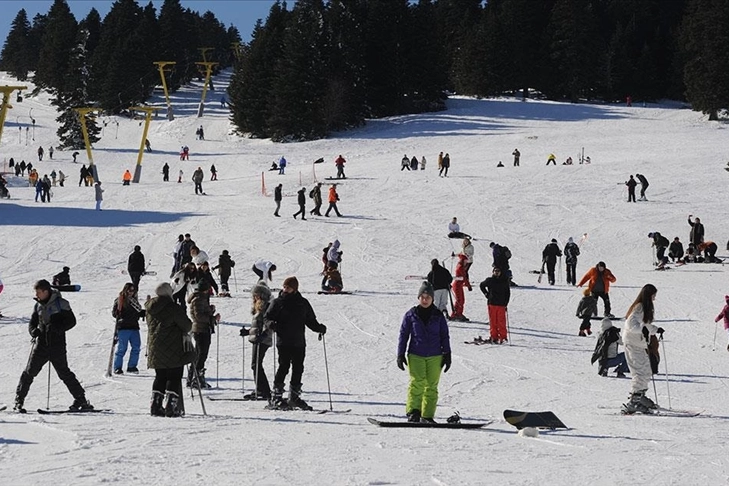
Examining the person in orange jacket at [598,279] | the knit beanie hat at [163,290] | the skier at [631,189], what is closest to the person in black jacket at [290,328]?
the knit beanie hat at [163,290]

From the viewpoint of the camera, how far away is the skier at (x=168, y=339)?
8.79 m

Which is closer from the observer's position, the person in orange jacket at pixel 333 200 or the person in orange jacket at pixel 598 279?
the person in orange jacket at pixel 598 279

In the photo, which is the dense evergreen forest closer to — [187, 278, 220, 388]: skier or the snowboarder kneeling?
the snowboarder kneeling

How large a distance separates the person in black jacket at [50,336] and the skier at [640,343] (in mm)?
5457

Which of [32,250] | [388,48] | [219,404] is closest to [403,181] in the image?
[32,250]

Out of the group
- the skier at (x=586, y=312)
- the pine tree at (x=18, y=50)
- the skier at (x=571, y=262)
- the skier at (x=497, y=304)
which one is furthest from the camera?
the pine tree at (x=18, y=50)

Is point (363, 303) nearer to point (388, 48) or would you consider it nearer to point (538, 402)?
point (538, 402)

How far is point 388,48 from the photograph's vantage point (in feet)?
228

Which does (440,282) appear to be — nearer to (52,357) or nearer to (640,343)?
(640,343)

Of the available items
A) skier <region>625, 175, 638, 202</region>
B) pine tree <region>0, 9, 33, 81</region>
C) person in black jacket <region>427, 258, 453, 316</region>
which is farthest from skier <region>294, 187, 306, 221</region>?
pine tree <region>0, 9, 33, 81</region>

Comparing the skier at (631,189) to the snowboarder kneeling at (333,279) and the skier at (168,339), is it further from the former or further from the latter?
the skier at (168,339)

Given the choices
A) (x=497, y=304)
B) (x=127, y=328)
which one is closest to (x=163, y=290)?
(x=127, y=328)

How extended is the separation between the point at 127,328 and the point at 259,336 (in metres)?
2.74

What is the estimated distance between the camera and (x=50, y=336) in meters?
9.12
